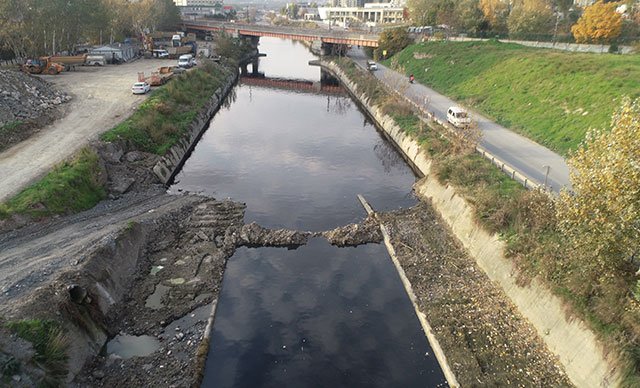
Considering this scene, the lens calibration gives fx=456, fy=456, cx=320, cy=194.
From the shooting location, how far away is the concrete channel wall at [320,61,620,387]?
19.0m

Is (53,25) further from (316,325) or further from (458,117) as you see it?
Answer: (316,325)

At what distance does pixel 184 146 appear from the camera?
51156 mm

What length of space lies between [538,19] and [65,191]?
91247 mm

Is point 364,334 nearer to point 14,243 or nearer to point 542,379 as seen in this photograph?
point 542,379

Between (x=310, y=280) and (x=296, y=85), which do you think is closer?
(x=310, y=280)

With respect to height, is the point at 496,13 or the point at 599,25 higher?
the point at 496,13

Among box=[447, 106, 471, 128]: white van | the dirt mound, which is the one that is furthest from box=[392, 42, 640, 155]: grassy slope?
the dirt mound

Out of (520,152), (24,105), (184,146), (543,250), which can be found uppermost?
(24,105)

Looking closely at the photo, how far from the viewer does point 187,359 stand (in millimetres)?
21969

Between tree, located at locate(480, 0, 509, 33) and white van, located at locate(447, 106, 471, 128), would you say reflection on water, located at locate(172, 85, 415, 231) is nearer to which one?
white van, located at locate(447, 106, 471, 128)

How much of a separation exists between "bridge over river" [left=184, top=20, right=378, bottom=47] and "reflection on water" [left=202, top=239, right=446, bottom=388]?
295 feet

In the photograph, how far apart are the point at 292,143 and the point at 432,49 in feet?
167

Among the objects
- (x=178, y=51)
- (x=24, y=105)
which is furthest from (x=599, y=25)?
(x=178, y=51)

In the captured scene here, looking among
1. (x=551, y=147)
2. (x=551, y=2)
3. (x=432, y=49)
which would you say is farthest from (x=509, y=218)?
(x=551, y=2)
